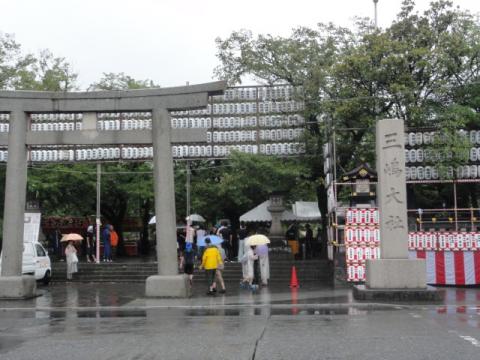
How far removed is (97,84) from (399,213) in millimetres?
26228

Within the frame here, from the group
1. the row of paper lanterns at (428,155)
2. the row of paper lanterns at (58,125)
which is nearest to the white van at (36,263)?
the row of paper lanterns at (58,125)

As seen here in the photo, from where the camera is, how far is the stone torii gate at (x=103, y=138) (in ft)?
59.1

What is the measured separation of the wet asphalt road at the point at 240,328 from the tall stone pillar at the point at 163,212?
642mm

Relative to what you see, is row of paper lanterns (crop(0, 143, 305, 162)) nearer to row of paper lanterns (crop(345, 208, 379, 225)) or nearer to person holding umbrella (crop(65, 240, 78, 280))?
person holding umbrella (crop(65, 240, 78, 280))

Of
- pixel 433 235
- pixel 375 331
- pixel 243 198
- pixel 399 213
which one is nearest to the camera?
pixel 375 331

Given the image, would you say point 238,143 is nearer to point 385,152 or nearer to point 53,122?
point 53,122

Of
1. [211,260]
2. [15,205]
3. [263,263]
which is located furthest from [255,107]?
[15,205]

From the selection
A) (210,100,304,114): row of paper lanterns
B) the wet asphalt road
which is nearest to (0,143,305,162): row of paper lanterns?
(210,100,304,114): row of paper lanterns

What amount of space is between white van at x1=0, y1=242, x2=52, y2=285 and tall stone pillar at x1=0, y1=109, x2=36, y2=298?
14.2ft

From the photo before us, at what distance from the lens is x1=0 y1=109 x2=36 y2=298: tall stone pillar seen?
18.3 m

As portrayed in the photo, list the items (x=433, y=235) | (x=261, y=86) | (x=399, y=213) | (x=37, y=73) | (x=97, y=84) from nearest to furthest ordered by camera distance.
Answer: (x=399, y=213) → (x=433, y=235) → (x=261, y=86) → (x=37, y=73) → (x=97, y=84)

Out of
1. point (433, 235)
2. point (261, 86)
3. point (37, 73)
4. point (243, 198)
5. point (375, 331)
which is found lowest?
point (375, 331)

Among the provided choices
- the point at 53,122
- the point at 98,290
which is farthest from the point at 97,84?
the point at 98,290

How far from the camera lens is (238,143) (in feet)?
87.1
